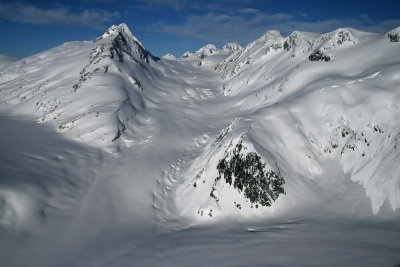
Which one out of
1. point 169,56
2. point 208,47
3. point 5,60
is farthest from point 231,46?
point 5,60

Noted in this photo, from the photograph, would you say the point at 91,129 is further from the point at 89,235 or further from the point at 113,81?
the point at 89,235

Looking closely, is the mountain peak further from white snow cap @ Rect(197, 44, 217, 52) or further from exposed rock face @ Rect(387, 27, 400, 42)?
white snow cap @ Rect(197, 44, 217, 52)

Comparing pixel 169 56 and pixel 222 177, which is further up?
pixel 169 56

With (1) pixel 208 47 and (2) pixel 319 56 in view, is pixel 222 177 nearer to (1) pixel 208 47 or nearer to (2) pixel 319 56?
(2) pixel 319 56

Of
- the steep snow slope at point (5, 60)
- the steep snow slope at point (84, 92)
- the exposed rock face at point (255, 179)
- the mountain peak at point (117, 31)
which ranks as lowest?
the exposed rock face at point (255, 179)

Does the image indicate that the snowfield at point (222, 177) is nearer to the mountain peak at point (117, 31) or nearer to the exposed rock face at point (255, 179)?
the exposed rock face at point (255, 179)

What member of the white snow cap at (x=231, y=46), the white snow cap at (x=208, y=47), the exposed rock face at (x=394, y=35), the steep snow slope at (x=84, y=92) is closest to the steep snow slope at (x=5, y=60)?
the steep snow slope at (x=84, y=92)

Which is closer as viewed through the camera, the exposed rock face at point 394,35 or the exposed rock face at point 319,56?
the exposed rock face at point 394,35

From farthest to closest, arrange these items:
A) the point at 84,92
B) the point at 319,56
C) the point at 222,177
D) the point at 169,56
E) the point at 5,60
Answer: the point at 169,56 → the point at 5,60 → the point at 84,92 → the point at 319,56 → the point at 222,177
